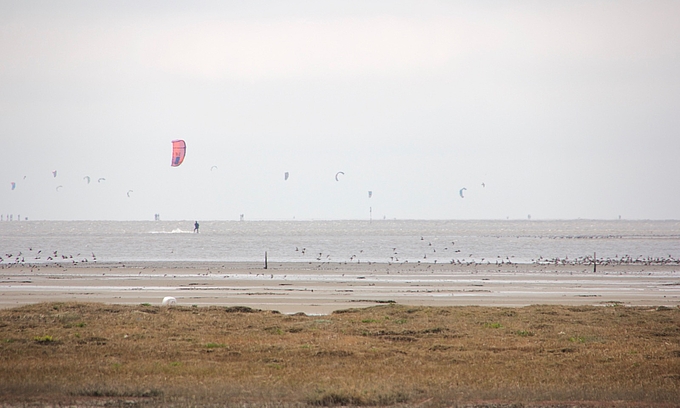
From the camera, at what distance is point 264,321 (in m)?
19.8

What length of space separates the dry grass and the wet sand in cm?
628

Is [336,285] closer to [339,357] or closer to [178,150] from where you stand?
[339,357]

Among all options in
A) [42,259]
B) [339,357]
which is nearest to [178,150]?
[42,259]

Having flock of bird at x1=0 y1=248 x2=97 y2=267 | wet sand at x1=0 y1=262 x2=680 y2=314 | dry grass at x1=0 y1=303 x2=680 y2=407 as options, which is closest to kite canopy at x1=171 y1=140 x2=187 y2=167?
flock of bird at x1=0 y1=248 x2=97 y2=267

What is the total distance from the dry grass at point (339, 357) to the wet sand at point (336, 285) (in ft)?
20.6

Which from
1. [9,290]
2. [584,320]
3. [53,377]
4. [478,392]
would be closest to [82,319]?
[53,377]

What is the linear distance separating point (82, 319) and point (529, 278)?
1141 inches

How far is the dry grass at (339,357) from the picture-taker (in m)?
11.2

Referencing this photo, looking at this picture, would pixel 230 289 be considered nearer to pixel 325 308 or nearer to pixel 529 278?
pixel 325 308

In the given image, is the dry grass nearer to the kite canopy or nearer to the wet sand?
the wet sand

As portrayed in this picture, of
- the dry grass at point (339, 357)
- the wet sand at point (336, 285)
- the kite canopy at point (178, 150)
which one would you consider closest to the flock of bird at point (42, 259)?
the wet sand at point (336, 285)

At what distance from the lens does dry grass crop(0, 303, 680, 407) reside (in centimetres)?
1122

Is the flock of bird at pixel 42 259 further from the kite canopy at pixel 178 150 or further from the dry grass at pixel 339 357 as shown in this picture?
the dry grass at pixel 339 357

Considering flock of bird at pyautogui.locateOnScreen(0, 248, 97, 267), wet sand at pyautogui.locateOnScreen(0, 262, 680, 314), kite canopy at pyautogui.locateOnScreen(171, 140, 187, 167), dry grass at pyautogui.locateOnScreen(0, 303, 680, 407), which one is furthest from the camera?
kite canopy at pyautogui.locateOnScreen(171, 140, 187, 167)
